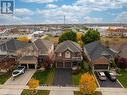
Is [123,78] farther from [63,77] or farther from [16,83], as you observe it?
[16,83]

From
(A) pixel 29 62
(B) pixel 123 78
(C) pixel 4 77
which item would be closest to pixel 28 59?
(A) pixel 29 62

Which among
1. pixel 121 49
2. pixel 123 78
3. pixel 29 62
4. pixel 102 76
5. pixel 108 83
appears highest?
pixel 121 49

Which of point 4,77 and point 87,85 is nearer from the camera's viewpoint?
point 87,85

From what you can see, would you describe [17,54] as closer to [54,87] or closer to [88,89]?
[54,87]

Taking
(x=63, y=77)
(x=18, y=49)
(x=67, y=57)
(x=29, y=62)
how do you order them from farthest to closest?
(x=18, y=49) → (x=67, y=57) → (x=29, y=62) → (x=63, y=77)

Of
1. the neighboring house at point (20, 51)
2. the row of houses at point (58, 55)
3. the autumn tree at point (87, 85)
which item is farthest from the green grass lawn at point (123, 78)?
the neighboring house at point (20, 51)

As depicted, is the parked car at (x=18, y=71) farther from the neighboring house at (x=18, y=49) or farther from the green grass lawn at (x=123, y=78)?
the green grass lawn at (x=123, y=78)

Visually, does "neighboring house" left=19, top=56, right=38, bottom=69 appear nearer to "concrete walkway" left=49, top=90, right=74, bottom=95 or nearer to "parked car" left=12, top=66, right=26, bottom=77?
"parked car" left=12, top=66, right=26, bottom=77
